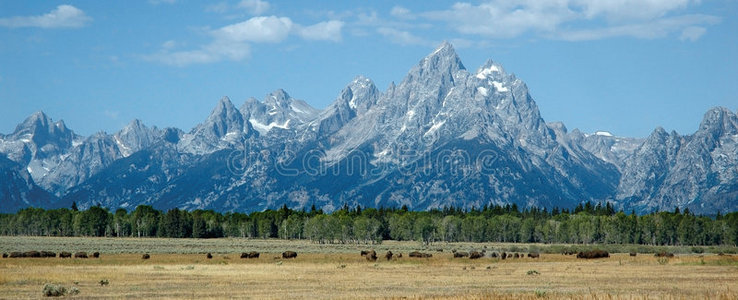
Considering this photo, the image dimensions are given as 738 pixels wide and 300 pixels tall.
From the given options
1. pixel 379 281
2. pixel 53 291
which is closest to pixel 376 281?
pixel 379 281

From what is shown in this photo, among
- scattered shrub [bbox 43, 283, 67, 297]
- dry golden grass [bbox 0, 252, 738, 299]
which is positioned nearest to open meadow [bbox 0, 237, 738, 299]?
dry golden grass [bbox 0, 252, 738, 299]

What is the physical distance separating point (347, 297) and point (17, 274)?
31.8 meters

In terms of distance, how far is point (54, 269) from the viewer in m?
72.7

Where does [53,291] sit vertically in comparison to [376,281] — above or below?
above

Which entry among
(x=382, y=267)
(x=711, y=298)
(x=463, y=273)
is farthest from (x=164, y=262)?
(x=711, y=298)

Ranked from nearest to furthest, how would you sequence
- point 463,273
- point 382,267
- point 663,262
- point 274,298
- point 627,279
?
point 274,298, point 627,279, point 463,273, point 382,267, point 663,262

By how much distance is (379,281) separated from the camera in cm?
6169

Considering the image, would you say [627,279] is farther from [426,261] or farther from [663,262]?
[426,261]

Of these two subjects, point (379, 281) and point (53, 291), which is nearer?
point (53, 291)

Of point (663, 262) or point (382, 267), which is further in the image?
point (663, 262)

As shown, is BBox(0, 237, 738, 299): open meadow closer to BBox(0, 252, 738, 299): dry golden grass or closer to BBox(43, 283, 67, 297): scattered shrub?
BBox(0, 252, 738, 299): dry golden grass

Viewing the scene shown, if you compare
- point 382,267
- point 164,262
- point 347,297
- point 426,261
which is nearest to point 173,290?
point 347,297

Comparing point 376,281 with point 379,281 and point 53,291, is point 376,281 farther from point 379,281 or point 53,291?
point 53,291

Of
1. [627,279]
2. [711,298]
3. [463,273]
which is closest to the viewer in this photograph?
[711,298]
